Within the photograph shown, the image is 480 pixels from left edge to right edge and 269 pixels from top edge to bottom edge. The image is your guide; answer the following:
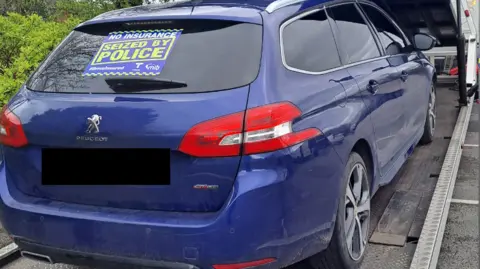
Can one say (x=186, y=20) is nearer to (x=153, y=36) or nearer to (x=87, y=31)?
(x=153, y=36)

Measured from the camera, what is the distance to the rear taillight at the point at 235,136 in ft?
7.52

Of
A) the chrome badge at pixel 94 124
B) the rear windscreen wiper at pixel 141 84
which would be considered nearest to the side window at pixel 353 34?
the rear windscreen wiper at pixel 141 84

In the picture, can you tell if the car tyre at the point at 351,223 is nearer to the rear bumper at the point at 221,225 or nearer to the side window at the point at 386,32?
the rear bumper at the point at 221,225

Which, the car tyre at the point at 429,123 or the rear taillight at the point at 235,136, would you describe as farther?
the car tyre at the point at 429,123

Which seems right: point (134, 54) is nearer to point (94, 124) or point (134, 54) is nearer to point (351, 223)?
point (94, 124)

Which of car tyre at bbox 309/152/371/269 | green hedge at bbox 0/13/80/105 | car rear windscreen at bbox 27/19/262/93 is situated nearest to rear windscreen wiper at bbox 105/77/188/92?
car rear windscreen at bbox 27/19/262/93

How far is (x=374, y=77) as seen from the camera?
3508 mm

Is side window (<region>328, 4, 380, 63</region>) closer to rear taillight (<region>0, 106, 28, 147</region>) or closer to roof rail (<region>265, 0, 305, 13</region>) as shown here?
roof rail (<region>265, 0, 305, 13</region>)

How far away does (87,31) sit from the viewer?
3021 mm

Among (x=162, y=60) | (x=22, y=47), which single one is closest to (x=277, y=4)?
(x=162, y=60)

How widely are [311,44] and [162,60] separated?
901 mm

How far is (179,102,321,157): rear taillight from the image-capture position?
7.52 ft

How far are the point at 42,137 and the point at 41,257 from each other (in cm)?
62

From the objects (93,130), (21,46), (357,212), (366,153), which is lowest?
(357,212)
